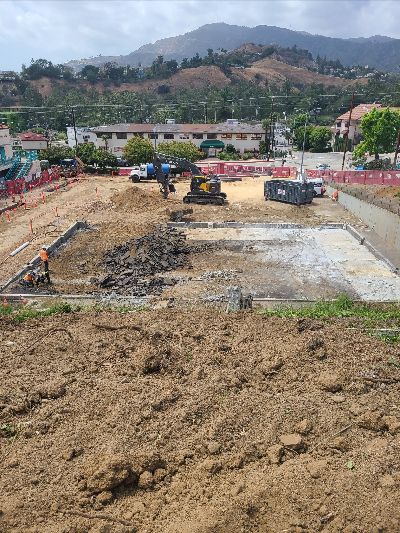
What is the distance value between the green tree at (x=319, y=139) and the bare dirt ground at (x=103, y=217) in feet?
114

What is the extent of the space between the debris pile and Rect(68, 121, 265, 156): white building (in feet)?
141

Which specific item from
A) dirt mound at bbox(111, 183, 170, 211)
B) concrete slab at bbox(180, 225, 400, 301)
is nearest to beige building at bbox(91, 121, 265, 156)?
dirt mound at bbox(111, 183, 170, 211)

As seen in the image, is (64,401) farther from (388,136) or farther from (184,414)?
(388,136)

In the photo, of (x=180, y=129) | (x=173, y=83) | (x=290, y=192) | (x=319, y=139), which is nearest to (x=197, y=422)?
(x=290, y=192)

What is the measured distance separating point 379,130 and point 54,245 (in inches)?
1576

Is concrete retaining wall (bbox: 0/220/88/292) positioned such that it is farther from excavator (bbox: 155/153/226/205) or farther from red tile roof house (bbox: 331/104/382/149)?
red tile roof house (bbox: 331/104/382/149)

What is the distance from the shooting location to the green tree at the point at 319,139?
68.2m

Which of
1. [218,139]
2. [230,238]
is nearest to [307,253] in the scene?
[230,238]

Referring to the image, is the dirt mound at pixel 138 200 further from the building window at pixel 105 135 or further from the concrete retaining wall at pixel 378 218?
Result: the building window at pixel 105 135

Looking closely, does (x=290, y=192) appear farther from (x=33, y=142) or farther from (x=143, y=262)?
(x=33, y=142)

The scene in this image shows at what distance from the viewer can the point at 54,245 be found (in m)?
21.1

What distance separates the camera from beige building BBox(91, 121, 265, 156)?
62.1m

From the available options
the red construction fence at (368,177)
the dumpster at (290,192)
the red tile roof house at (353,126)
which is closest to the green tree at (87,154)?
the dumpster at (290,192)

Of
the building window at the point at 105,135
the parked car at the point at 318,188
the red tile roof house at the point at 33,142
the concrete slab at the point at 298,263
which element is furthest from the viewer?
the building window at the point at 105,135
